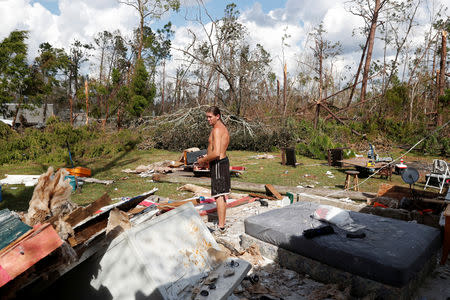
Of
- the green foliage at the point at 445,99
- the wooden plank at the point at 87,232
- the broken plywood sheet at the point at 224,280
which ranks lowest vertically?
the broken plywood sheet at the point at 224,280

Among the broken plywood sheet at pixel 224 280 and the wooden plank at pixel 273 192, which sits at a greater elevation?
the broken plywood sheet at pixel 224 280

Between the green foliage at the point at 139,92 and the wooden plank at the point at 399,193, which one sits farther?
the green foliage at the point at 139,92

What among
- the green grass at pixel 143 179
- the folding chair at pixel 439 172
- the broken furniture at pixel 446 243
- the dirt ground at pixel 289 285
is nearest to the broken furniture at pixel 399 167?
the green grass at pixel 143 179

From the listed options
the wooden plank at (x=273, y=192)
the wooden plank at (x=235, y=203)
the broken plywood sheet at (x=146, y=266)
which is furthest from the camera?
the wooden plank at (x=273, y=192)

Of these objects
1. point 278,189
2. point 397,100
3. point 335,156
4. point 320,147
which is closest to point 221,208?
point 278,189

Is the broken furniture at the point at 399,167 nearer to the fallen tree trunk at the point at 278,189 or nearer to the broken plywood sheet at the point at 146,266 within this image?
the fallen tree trunk at the point at 278,189

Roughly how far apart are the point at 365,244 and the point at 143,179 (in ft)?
24.6

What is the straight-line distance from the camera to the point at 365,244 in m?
3.19

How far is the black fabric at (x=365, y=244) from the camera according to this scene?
283 cm

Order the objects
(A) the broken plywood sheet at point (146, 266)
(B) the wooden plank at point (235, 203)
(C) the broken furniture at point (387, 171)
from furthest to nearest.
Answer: (C) the broken furniture at point (387, 171), (B) the wooden plank at point (235, 203), (A) the broken plywood sheet at point (146, 266)

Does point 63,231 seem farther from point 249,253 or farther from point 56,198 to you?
point 249,253

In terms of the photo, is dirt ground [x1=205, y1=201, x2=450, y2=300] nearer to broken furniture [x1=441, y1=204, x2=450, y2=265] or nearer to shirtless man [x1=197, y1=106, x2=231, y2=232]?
broken furniture [x1=441, y1=204, x2=450, y2=265]

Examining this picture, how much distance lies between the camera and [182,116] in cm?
1570

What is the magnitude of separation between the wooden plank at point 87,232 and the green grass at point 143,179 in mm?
4142
